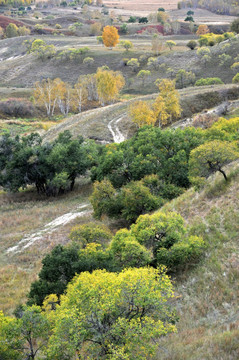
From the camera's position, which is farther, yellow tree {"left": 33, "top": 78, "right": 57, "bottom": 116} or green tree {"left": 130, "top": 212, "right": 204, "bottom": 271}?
yellow tree {"left": 33, "top": 78, "right": 57, "bottom": 116}

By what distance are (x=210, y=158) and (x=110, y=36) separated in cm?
12960

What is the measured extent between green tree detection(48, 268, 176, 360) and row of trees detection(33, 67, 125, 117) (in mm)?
81286

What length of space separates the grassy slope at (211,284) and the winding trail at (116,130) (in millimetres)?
38207

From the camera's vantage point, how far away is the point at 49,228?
1410 inches

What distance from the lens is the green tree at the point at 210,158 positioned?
25578mm

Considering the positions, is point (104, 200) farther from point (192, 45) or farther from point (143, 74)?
point (192, 45)

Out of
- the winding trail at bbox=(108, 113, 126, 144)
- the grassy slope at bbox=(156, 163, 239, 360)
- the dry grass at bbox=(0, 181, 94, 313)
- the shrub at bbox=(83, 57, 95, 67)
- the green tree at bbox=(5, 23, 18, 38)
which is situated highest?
the green tree at bbox=(5, 23, 18, 38)

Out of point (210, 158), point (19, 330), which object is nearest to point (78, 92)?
point (210, 158)

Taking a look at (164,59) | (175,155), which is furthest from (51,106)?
(175,155)

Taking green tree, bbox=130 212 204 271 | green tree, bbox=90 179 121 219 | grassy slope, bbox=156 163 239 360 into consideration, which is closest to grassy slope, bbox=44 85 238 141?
green tree, bbox=90 179 121 219

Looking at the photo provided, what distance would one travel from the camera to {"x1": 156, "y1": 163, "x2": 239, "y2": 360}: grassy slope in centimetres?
1372

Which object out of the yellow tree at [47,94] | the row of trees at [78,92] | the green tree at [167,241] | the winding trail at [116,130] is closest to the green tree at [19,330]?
the green tree at [167,241]

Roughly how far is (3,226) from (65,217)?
24.1ft

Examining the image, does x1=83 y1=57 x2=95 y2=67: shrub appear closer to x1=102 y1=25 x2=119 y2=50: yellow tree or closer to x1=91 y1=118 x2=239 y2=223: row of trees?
x1=102 y1=25 x2=119 y2=50: yellow tree
